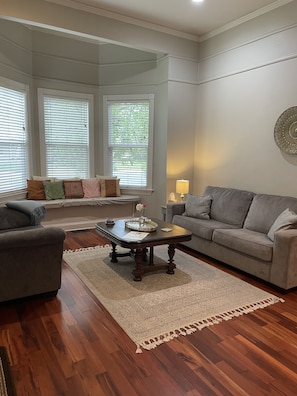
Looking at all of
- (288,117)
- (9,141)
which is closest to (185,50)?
(288,117)

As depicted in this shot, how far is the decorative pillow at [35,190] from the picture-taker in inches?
198

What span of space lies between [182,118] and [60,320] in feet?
12.7

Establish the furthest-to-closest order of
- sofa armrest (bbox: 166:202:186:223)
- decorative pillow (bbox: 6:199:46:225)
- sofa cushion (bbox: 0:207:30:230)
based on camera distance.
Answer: sofa armrest (bbox: 166:202:186:223) → decorative pillow (bbox: 6:199:46:225) → sofa cushion (bbox: 0:207:30:230)

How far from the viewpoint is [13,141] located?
15.8ft

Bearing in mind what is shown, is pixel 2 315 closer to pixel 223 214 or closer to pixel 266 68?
pixel 223 214

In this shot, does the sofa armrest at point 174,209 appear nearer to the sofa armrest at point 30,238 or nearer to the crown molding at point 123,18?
the sofa armrest at point 30,238

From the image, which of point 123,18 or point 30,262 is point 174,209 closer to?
point 30,262

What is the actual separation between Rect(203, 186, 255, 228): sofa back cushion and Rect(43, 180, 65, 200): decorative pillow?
8.43 feet

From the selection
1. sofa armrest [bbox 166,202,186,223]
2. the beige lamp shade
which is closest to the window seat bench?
the beige lamp shade

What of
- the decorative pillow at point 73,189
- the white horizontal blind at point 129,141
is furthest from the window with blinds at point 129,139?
the decorative pillow at point 73,189

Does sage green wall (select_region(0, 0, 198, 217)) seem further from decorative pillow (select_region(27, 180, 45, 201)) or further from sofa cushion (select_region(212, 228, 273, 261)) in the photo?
sofa cushion (select_region(212, 228, 273, 261))

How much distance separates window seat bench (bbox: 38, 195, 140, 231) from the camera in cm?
498

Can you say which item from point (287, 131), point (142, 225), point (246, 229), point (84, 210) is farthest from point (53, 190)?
point (287, 131)

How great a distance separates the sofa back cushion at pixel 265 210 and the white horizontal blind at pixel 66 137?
3.30 m
